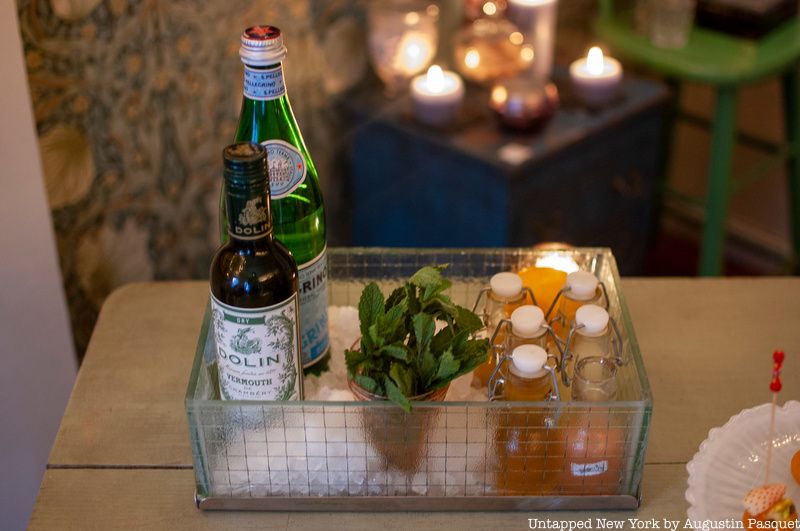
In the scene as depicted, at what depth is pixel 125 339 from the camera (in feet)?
3.25

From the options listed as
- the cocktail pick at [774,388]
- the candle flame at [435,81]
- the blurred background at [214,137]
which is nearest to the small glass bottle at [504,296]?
the cocktail pick at [774,388]

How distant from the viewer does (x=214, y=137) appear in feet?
5.45

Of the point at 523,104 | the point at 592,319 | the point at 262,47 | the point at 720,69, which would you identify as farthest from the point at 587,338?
the point at 720,69

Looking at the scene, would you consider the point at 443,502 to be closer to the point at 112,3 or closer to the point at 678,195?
the point at 112,3

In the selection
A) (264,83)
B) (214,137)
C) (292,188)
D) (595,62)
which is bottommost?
(214,137)

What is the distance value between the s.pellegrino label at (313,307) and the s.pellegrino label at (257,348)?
3.6 inches

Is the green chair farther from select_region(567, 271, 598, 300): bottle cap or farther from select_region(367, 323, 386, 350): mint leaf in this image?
select_region(367, 323, 386, 350): mint leaf

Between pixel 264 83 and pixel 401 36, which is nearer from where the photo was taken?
pixel 264 83

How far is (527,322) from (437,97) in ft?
2.95

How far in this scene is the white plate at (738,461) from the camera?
0.75 meters

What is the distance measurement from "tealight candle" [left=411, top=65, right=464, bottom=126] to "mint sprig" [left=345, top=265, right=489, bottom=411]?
88cm

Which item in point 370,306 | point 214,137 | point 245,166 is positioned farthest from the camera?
point 214,137

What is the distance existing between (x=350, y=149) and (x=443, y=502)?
1.19 meters

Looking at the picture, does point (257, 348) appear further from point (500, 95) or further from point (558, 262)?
point (500, 95)
